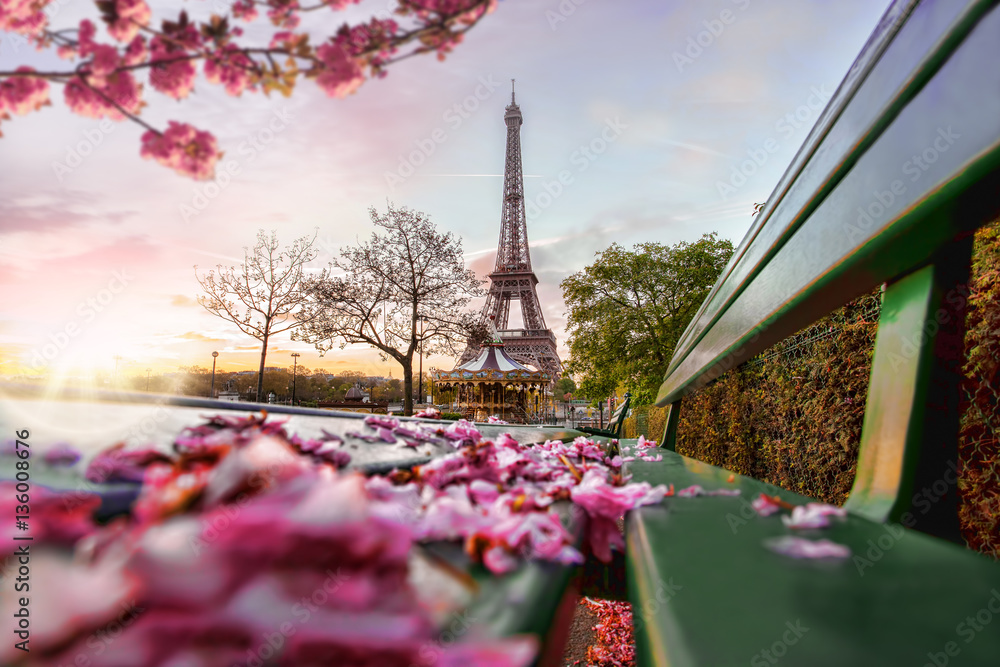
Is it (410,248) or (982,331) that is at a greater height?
(410,248)

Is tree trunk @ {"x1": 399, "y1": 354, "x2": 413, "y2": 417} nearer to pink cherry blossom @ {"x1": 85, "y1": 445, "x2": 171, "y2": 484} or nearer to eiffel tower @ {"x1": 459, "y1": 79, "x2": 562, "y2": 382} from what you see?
eiffel tower @ {"x1": 459, "y1": 79, "x2": 562, "y2": 382}

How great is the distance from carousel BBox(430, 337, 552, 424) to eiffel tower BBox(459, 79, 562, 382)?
Result: 6.38 metres

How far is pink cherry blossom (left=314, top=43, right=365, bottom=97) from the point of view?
3.38 feet

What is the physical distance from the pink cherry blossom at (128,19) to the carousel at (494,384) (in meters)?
16.7

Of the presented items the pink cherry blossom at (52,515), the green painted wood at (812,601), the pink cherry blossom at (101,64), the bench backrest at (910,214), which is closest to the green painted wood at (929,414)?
the bench backrest at (910,214)

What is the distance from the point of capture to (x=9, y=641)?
31 cm

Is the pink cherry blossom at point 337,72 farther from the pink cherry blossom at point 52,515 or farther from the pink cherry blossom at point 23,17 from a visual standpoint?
the pink cherry blossom at point 52,515

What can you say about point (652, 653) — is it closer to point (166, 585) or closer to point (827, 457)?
point (166, 585)

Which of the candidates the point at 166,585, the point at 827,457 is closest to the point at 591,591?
the point at 166,585

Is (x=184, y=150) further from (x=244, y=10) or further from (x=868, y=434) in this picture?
(x=868, y=434)

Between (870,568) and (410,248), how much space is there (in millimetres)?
18344
